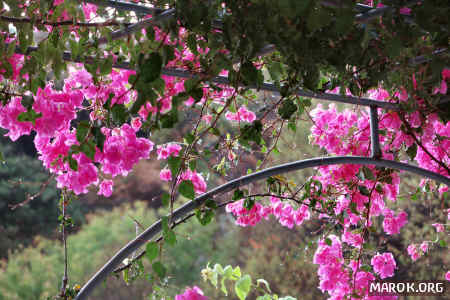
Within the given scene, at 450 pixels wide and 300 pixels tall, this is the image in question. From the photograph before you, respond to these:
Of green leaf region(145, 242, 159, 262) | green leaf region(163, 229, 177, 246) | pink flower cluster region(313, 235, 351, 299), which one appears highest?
pink flower cluster region(313, 235, 351, 299)

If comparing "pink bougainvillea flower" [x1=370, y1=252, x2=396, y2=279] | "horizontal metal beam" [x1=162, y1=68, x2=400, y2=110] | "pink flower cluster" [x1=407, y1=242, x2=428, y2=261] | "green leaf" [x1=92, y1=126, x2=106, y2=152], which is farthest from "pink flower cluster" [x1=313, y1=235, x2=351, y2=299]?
"green leaf" [x1=92, y1=126, x2=106, y2=152]

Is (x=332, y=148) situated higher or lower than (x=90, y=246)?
lower

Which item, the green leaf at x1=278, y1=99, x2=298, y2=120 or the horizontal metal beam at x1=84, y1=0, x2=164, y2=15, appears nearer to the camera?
the horizontal metal beam at x1=84, y1=0, x2=164, y2=15

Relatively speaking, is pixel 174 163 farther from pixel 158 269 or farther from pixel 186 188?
pixel 158 269

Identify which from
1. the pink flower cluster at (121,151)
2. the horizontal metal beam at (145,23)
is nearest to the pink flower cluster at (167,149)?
the pink flower cluster at (121,151)

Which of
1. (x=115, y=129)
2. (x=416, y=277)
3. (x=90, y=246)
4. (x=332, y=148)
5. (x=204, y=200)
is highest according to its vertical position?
(x=90, y=246)

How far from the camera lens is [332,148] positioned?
1.34 m

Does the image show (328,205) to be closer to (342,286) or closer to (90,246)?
(342,286)

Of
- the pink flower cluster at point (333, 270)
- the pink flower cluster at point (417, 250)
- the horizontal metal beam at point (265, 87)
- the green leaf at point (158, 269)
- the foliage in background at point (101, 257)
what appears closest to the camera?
the green leaf at point (158, 269)

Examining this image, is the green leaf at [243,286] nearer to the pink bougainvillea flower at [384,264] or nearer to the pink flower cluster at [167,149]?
the pink flower cluster at [167,149]

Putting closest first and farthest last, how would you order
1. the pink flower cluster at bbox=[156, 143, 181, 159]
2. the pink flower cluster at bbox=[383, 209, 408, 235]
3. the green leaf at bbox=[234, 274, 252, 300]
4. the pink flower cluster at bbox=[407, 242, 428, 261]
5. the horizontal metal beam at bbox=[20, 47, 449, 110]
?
the horizontal metal beam at bbox=[20, 47, 449, 110], the green leaf at bbox=[234, 274, 252, 300], the pink flower cluster at bbox=[156, 143, 181, 159], the pink flower cluster at bbox=[383, 209, 408, 235], the pink flower cluster at bbox=[407, 242, 428, 261]

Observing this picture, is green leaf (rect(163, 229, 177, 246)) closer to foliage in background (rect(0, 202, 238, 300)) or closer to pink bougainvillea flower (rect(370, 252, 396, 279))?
pink bougainvillea flower (rect(370, 252, 396, 279))

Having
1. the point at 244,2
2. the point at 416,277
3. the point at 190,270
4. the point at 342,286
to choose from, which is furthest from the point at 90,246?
the point at 244,2

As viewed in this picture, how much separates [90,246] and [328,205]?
14.4 ft
